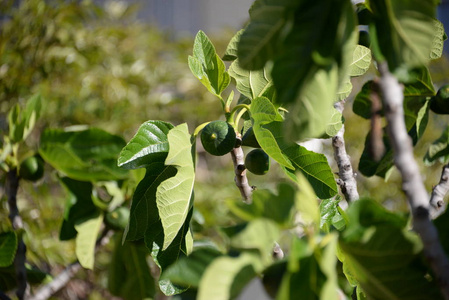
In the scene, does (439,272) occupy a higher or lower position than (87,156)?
higher

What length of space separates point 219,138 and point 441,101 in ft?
1.44

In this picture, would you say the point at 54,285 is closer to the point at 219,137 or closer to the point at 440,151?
the point at 219,137

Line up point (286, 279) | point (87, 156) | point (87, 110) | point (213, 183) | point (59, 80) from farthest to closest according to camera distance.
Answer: point (213, 183)
point (59, 80)
point (87, 110)
point (87, 156)
point (286, 279)

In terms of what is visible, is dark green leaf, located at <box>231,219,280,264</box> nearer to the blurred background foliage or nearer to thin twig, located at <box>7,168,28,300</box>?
thin twig, located at <box>7,168,28,300</box>

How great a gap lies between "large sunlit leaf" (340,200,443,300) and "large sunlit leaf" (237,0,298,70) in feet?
0.58

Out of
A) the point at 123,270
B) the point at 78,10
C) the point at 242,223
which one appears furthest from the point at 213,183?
the point at 242,223

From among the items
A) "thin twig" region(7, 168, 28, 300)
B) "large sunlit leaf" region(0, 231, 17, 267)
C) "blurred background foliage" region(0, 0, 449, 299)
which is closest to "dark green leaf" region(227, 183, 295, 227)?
"large sunlit leaf" region(0, 231, 17, 267)

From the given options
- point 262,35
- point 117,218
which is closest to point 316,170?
point 262,35

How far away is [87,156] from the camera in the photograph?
3.59ft

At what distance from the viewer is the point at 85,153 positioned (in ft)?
3.60

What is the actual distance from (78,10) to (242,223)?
95.5 inches

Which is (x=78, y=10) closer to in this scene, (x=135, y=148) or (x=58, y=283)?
(x=58, y=283)

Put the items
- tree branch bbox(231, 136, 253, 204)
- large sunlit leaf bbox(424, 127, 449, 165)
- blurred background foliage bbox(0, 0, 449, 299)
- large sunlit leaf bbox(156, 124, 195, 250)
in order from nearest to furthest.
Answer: large sunlit leaf bbox(156, 124, 195, 250)
tree branch bbox(231, 136, 253, 204)
large sunlit leaf bbox(424, 127, 449, 165)
blurred background foliage bbox(0, 0, 449, 299)

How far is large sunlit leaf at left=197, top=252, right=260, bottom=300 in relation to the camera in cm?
39
